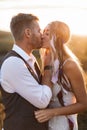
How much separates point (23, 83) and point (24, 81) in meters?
0.02

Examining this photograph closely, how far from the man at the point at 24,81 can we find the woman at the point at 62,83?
65mm

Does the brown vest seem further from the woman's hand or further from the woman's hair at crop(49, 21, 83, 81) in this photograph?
the woman's hair at crop(49, 21, 83, 81)

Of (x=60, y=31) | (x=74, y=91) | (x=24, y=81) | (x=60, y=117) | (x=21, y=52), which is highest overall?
(x=60, y=31)

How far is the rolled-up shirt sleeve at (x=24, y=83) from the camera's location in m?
3.96

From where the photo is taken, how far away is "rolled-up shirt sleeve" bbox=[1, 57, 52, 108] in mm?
3961

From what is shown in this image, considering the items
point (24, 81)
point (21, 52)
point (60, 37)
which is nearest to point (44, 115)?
point (24, 81)

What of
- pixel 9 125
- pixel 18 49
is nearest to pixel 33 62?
pixel 18 49

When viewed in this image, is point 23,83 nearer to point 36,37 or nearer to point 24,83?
point 24,83

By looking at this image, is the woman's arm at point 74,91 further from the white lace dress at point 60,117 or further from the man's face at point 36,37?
the man's face at point 36,37

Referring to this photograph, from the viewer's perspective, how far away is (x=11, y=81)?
3.98 m

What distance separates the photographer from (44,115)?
4.05m

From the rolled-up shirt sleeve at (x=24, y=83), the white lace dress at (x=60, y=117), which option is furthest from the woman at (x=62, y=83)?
the rolled-up shirt sleeve at (x=24, y=83)

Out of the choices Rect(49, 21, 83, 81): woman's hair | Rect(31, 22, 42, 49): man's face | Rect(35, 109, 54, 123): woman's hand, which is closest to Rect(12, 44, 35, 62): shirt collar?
Rect(31, 22, 42, 49): man's face

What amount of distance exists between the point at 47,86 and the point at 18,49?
349 mm
